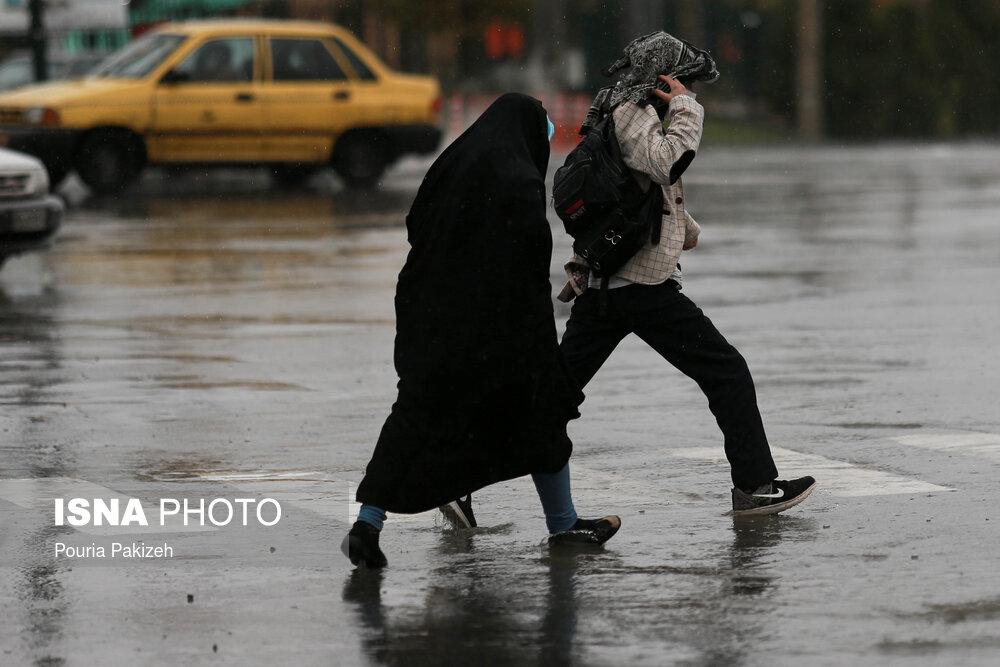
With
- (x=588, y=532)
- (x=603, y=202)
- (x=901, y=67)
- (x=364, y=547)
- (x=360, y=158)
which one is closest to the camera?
(x=364, y=547)

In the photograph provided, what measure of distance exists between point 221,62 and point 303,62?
40.5 inches

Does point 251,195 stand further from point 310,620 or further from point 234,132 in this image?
point 310,620

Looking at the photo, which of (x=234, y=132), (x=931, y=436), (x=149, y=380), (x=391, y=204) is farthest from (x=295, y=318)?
(x=234, y=132)

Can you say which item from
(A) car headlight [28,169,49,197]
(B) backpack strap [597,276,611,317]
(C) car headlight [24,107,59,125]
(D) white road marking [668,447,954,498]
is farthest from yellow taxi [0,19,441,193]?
(B) backpack strap [597,276,611,317]

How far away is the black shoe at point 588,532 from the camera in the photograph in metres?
6.58

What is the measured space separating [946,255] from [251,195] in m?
10.6

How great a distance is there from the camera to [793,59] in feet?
144

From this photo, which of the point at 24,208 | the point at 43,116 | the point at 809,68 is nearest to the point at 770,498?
the point at 24,208

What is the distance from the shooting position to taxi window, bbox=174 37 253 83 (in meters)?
24.8

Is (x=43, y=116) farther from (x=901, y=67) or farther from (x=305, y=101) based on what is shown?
(x=901, y=67)

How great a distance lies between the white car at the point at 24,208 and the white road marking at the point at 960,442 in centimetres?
867

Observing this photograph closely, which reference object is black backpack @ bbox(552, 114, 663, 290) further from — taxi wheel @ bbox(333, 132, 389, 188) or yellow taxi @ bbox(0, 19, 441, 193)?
taxi wheel @ bbox(333, 132, 389, 188)

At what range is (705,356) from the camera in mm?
7074

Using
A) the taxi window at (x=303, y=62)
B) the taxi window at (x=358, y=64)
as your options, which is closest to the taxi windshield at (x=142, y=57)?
the taxi window at (x=303, y=62)
